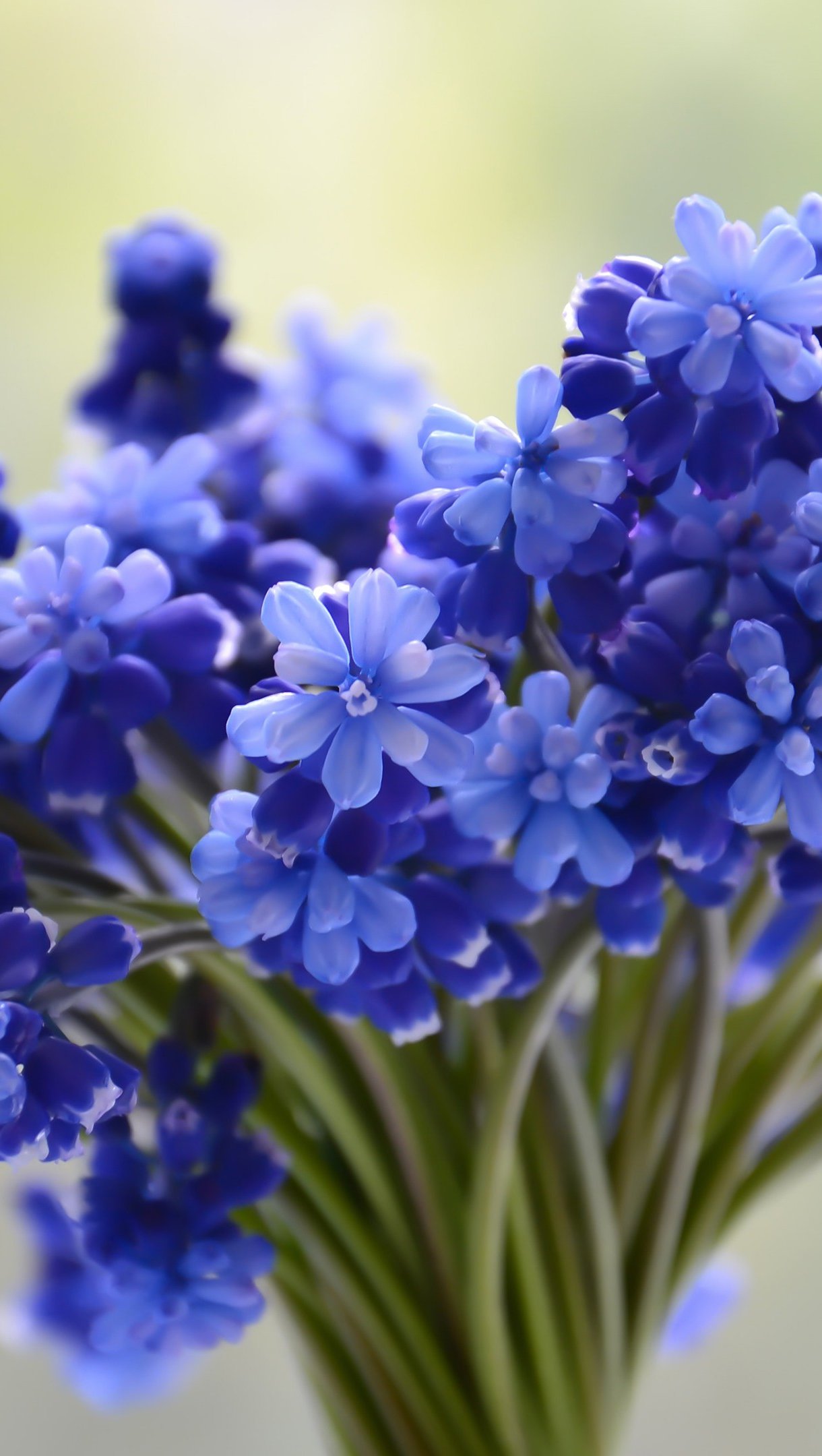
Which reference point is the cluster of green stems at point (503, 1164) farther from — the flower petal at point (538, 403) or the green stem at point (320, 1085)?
the flower petal at point (538, 403)

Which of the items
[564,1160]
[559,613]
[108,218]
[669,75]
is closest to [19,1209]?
[564,1160]

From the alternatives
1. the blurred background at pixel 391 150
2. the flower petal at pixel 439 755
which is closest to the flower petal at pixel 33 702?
the flower petal at pixel 439 755

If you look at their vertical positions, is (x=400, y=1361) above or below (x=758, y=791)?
below

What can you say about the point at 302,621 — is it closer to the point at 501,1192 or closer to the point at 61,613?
the point at 61,613

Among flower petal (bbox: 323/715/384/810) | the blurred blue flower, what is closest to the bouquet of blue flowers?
flower petal (bbox: 323/715/384/810)

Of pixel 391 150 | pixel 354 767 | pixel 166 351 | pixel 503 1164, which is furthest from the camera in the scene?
pixel 391 150

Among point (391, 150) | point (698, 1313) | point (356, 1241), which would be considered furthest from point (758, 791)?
point (391, 150)

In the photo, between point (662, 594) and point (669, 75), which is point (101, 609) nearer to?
point (662, 594)
